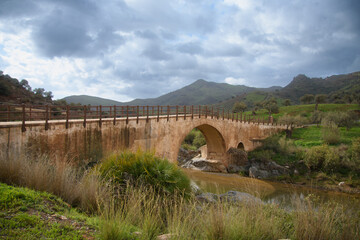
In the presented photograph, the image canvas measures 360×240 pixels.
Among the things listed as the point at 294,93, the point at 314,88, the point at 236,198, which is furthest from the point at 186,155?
the point at 314,88

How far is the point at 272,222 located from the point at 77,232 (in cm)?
321

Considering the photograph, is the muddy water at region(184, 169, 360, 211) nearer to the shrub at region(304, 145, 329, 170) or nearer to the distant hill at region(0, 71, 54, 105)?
the shrub at region(304, 145, 329, 170)

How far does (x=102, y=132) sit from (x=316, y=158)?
Result: 20348mm

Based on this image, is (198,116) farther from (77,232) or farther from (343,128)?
(343,128)

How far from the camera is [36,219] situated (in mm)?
3807

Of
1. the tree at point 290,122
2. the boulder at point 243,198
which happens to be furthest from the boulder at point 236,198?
the tree at point 290,122

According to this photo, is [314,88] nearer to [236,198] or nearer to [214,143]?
[214,143]

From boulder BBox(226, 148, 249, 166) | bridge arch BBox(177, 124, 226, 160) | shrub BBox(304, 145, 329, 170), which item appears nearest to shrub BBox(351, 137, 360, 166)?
shrub BBox(304, 145, 329, 170)

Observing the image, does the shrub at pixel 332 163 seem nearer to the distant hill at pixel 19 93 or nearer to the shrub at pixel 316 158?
the shrub at pixel 316 158

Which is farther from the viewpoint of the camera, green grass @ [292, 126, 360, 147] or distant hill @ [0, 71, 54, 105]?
green grass @ [292, 126, 360, 147]

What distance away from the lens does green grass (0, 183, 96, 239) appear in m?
3.40

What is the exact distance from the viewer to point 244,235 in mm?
3695

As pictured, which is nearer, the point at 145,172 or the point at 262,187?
the point at 145,172

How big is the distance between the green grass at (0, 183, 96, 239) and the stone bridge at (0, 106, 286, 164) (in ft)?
11.0
